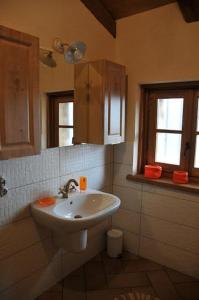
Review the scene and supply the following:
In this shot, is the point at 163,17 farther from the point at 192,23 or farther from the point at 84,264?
the point at 84,264

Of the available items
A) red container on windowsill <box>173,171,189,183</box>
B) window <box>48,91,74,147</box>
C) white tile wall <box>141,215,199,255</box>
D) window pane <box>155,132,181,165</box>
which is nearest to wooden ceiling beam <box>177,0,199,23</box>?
window pane <box>155,132,181,165</box>

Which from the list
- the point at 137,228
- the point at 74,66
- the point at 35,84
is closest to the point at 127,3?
the point at 74,66

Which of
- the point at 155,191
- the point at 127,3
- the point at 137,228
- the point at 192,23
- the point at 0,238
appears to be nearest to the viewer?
the point at 0,238

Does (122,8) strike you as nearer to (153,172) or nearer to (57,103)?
(57,103)

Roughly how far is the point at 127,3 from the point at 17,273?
7.72 feet

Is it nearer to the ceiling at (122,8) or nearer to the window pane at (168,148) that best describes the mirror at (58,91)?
the ceiling at (122,8)

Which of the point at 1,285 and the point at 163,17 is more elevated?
the point at 163,17

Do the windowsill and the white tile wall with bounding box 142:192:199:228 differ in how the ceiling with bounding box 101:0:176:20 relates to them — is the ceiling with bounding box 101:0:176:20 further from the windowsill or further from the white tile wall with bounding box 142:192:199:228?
the white tile wall with bounding box 142:192:199:228

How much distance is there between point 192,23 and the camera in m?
1.97

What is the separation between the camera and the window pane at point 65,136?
1936 millimetres

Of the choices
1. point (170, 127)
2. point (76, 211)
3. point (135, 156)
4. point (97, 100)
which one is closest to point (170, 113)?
point (170, 127)

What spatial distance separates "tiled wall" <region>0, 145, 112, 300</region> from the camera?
1.63 m

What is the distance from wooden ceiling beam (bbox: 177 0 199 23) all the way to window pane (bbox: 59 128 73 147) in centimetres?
131

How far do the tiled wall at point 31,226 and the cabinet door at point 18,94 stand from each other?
1.00 feet
